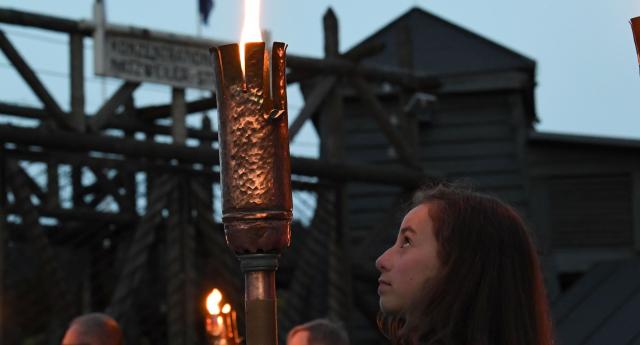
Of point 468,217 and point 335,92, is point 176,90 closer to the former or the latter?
point 335,92

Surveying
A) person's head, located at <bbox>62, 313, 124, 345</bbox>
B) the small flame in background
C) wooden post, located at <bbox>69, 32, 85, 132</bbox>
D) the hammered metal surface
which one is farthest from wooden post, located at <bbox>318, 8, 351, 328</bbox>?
the hammered metal surface

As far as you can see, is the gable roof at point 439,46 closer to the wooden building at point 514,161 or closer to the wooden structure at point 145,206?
the wooden building at point 514,161

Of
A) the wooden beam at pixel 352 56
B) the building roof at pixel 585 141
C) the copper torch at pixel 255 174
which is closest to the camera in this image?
the copper torch at pixel 255 174

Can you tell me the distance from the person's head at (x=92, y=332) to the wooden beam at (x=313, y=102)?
17.8 ft

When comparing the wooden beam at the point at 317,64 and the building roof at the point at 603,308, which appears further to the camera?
the wooden beam at the point at 317,64

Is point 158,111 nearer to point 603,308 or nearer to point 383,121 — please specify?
point 383,121

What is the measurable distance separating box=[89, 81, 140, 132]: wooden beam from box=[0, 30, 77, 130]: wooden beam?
234 mm

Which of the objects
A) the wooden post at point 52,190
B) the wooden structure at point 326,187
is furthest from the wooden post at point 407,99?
the wooden post at point 52,190

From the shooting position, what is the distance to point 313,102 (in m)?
11.7

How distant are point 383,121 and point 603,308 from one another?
330 centimetres

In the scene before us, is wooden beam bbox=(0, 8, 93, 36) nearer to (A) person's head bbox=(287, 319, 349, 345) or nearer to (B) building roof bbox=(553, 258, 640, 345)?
(B) building roof bbox=(553, 258, 640, 345)

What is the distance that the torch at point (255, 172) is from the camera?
2.90 m

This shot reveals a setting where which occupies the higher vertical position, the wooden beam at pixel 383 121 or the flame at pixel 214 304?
the wooden beam at pixel 383 121

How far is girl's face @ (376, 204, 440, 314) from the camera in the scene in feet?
8.87
